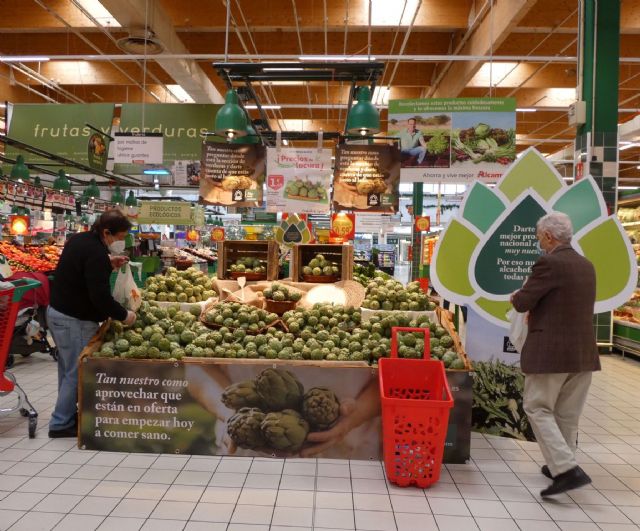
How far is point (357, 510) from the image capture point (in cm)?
307

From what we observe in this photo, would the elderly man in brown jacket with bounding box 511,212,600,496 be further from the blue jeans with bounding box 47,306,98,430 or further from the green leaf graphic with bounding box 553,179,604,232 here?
the blue jeans with bounding box 47,306,98,430

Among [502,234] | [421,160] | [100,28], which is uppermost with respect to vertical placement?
[100,28]

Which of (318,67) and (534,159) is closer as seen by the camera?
(534,159)

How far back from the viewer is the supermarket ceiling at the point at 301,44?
7.97 metres

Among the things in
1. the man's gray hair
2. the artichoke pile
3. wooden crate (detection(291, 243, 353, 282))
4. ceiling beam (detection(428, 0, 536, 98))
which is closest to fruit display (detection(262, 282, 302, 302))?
wooden crate (detection(291, 243, 353, 282))

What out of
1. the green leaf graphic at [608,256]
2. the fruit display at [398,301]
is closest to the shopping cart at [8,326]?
the fruit display at [398,301]

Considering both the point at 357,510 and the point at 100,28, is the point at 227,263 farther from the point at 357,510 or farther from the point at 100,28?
the point at 100,28

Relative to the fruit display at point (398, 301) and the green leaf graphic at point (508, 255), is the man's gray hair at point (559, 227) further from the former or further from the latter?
the fruit display at point (398, 301)

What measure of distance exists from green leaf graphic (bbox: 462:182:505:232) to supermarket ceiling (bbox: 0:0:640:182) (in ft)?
10.5

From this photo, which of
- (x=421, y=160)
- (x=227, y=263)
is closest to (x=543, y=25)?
(x=421, y=160)

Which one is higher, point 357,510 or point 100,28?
point 100,28

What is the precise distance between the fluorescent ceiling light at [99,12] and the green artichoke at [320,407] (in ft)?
23.4

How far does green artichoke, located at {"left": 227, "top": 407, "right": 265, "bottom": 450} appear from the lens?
12.5 feet

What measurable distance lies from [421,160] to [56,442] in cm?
535
